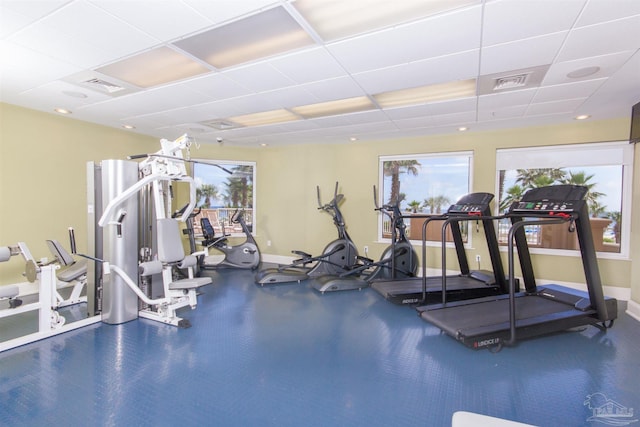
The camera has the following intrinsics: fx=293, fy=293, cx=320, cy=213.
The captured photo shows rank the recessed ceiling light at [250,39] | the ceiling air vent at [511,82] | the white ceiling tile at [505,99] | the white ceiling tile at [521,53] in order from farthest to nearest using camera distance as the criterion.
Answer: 1. the white ceiling tile at [505,99]
2. the ceiling air vent at [511,82]
3. the white ceiling tile at [521,53]
4. the recessed ceiling light at [250,39]

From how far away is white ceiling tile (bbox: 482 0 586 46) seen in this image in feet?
6.08

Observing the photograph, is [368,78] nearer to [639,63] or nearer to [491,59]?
[491,59]

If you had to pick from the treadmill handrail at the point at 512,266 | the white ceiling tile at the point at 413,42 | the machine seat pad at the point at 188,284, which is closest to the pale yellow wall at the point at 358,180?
the treadmill handrail at the point at 512,266

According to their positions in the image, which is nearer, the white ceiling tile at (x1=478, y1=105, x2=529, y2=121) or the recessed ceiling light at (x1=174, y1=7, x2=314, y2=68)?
the recessed ceiling light at (x1=174, y1=7, x2=314, y2=68)

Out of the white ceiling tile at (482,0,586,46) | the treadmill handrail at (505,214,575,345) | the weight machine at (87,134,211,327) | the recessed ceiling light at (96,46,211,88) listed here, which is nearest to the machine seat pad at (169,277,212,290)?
the weight machine at (87,134,211,327)

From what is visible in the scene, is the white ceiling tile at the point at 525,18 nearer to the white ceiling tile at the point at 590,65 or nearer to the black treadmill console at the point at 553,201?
the white ceiling tile at the point at 590,65

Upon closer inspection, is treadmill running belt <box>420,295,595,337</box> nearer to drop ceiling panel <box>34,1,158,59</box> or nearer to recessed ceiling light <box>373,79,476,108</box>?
recessed ceiling light <box>373,79,476,108</box>

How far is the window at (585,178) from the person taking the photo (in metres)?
4.20

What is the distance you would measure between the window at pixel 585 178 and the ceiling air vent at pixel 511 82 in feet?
6.54

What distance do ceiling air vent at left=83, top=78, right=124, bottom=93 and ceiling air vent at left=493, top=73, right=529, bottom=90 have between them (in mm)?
4094

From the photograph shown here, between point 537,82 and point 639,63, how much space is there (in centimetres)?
72

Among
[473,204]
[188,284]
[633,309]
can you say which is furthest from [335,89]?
[633,309]

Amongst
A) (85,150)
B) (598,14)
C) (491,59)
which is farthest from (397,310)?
(85,150)

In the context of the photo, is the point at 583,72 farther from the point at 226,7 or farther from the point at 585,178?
the point at 226,7
